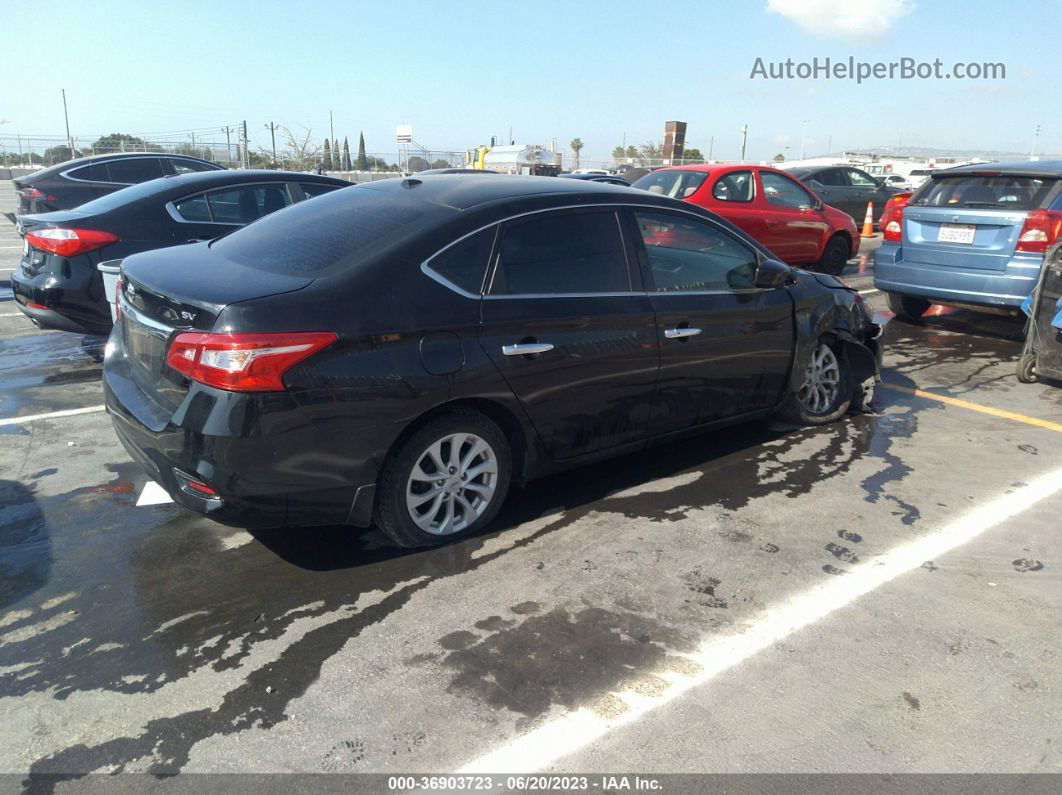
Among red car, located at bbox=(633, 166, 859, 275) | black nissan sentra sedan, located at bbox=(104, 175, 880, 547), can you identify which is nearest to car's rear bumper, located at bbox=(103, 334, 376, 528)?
black nissan sentra sedan, located at bbox=(104, 175, 880, 547)

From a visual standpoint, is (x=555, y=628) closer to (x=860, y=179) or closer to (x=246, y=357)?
(x=246, y=357)

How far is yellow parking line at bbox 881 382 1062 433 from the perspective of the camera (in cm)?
588

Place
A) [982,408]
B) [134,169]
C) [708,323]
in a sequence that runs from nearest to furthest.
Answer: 1. [708,323]
2. [982,408]
3. [134,169]

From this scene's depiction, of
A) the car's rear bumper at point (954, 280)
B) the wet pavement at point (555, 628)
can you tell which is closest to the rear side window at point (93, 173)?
the wet pavement at point (555, 628)

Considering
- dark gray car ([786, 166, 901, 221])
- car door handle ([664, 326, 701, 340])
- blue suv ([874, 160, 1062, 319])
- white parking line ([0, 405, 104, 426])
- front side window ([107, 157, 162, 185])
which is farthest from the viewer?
dark gray car ([786, 166, 901, 221])

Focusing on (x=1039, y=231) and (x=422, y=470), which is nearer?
(x=422, y=470)

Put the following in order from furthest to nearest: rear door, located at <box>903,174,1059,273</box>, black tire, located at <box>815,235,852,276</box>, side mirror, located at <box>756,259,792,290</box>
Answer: black tire, located at <box>815,235,852,276</box>
rear door, located at <box>903,174,1059,273</box>
side mirror, located at <box>756,259,792,290</box>

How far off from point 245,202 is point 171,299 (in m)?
4.10

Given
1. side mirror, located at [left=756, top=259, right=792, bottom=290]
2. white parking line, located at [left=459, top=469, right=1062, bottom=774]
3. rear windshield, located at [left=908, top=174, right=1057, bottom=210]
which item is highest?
rear windshield, located at [left=908, top=174, right=1057, bottom=210]

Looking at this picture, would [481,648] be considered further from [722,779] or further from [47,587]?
[47,587]

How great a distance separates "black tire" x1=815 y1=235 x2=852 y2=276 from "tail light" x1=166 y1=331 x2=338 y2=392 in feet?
32.5

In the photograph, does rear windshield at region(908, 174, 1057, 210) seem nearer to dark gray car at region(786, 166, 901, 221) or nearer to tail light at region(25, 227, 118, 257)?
tail light at region(25, 227, 118, 257)

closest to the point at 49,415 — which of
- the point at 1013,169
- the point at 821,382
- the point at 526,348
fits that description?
the point at 526,348

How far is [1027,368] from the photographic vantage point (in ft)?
22.5
